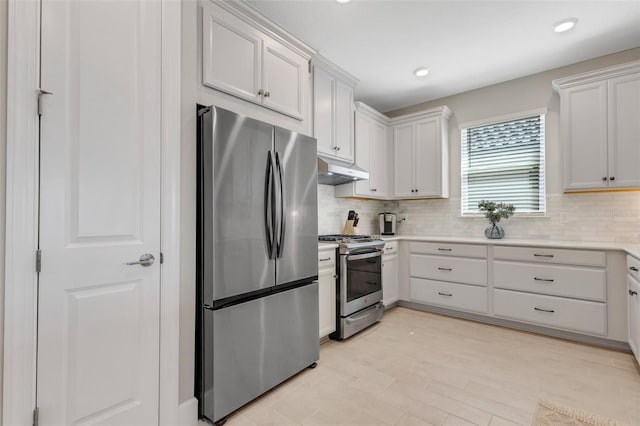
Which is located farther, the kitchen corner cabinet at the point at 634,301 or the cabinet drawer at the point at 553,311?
the cabinet drawer at the point at 553,311

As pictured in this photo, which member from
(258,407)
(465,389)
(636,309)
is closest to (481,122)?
(636,309)

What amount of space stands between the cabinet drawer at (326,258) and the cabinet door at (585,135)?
2.48 m

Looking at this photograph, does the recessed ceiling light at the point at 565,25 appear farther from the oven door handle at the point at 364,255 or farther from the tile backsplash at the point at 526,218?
the oven door handle at the point at 364,255

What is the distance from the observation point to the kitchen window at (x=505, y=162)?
3.62 m

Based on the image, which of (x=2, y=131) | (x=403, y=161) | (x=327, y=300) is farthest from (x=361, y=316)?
(x=2, y=131)

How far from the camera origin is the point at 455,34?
2.82 m

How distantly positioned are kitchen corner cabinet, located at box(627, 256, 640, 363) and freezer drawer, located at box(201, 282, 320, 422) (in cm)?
A: 237

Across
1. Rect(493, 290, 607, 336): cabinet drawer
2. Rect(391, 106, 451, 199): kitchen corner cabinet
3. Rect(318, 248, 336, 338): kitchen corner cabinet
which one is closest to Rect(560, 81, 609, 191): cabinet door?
Rect(493, 290, 607, 336): cabinet drawer

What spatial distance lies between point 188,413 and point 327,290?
4.72 feet

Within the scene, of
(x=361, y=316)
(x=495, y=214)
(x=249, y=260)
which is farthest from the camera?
(x=495, y=214)

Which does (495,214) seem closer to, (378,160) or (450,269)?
(450,269)

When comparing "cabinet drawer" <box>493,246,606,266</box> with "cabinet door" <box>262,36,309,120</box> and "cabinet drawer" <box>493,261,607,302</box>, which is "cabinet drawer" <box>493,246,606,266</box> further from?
"cabinet door" <box>262,36,309,120</box>

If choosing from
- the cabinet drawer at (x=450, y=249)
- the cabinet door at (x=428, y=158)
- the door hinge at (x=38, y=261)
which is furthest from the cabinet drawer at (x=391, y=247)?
the door hinge at (x=38, y=261)

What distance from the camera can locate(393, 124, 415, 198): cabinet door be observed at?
427 centimetres
